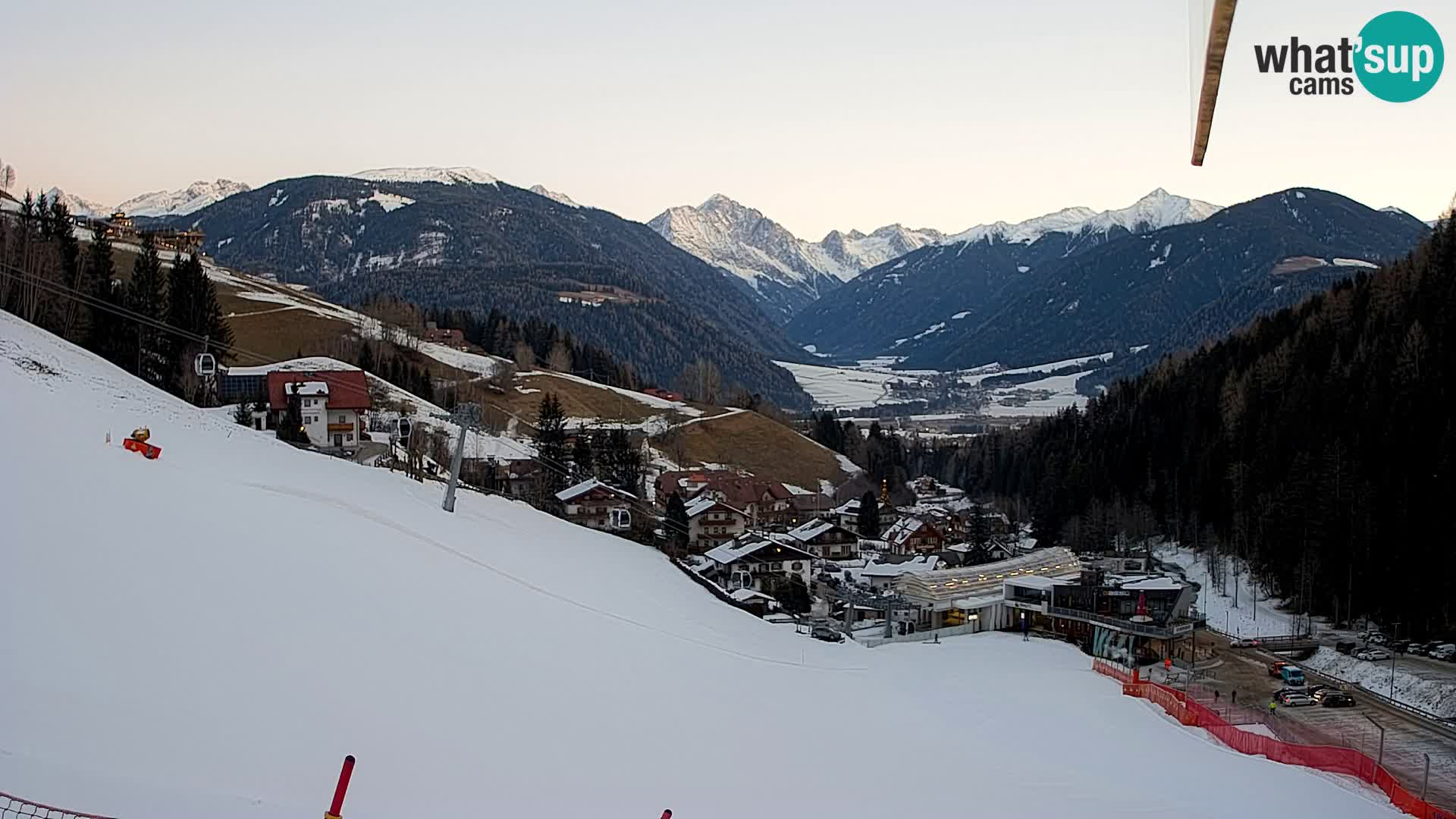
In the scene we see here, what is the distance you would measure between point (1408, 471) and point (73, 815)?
43686 millimetres

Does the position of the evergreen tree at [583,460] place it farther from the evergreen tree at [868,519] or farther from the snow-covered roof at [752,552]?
the evergreen tree at [868,519]

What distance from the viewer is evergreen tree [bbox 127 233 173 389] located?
39.8 m

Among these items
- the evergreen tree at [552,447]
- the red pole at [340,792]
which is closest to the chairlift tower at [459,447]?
the red pole at [340,792]

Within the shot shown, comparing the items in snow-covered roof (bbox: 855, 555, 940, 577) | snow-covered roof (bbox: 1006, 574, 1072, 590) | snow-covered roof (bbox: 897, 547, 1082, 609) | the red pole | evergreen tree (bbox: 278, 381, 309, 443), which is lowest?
snow-covered roof (bbox: 855, 555, 940, 577)

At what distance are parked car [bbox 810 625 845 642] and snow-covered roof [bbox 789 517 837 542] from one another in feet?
68.1

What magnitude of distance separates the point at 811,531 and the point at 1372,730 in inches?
1278

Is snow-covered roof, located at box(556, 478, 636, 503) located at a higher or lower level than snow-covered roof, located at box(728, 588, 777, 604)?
higher

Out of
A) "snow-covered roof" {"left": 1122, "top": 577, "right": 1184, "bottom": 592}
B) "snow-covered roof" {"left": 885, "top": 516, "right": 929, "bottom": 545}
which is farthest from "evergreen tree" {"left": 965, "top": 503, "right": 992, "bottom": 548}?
"snow-covered roof" {"left": 1122, "top": 577, "right": 1184, "bottom": 592}

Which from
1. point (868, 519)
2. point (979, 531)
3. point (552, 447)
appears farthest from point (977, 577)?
point (552, 447)

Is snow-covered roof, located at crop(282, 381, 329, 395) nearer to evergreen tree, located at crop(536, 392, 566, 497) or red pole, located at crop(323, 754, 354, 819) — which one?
evergreen tree, located at crop(536, 392, 566, 497)

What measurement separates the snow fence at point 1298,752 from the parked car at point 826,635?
867cm

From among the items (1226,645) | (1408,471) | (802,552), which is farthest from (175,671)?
(1408,471)

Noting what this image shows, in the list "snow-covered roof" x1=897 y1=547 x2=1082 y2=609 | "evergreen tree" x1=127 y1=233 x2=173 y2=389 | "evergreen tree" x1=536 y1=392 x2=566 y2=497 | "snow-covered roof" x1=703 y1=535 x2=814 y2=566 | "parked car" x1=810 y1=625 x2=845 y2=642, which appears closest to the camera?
"parked car" x1=810 y1=625 x2=845 y2=642

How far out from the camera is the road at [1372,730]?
64.3 feet
